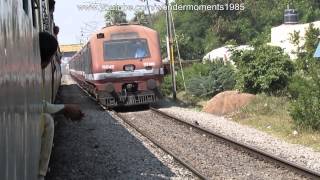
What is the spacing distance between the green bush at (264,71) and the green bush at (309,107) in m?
4.59

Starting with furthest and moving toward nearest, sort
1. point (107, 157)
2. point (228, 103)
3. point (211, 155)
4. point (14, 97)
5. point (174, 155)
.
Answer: point (228, 103) < point (107, 157) < point (211, 155) < point (174, 155) < point (14, 97)

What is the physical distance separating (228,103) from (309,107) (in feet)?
15.9

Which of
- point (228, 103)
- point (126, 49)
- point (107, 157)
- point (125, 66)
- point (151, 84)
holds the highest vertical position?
point (126, 49)

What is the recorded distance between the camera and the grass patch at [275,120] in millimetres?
11016

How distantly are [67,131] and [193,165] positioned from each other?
5.23 meters

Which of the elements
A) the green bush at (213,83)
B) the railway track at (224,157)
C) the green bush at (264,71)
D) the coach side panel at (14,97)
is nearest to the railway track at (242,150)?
the railway track at (224,157)

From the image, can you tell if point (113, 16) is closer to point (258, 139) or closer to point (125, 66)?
point (125, 66)

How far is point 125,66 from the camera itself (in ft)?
58.5

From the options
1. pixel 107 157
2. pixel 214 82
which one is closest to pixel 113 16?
pixel 214 82

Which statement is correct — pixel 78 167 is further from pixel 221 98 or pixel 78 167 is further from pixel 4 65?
pixel 221 98

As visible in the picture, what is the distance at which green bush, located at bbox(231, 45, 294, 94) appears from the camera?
58.3ft

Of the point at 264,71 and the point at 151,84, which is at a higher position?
the point at 264,71

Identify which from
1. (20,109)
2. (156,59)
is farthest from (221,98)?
(20,109)

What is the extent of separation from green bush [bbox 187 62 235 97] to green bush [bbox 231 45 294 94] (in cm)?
338
